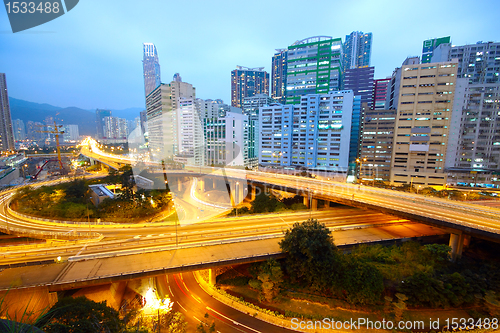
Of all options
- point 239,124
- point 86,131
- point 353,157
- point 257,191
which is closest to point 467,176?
point 353,157

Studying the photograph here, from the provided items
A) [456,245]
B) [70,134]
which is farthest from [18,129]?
[456,245]

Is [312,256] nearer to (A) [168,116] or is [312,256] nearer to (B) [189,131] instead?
(B) [189,131]

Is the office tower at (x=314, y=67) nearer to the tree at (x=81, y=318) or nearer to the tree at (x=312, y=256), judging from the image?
the tree at (x=312, y=256)

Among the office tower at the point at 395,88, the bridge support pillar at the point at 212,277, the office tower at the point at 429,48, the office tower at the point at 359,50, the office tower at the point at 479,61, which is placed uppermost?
the office tower at the point at 359,50

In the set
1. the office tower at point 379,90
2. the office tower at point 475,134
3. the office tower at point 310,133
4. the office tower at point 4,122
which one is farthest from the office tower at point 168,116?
the office tower at point 379,90

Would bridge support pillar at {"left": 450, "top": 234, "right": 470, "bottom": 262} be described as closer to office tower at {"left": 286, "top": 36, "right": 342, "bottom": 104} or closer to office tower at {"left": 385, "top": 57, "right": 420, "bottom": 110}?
office tower at {"left": 385, "top": 57, "right": 420, "bottom": 110}
